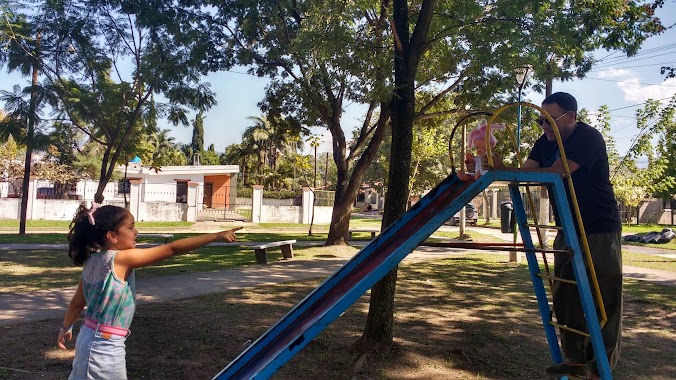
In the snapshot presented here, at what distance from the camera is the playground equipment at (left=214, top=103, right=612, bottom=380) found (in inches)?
107

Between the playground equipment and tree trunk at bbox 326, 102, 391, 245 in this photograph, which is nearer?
the playground equipment

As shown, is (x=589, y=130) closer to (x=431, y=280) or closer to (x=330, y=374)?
(x=330, y=374)

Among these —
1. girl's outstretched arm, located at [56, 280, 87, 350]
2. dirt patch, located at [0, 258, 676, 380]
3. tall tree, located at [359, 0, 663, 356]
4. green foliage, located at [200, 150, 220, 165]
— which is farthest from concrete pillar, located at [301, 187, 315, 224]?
green foliage, located at [200, 150, 220, 165]

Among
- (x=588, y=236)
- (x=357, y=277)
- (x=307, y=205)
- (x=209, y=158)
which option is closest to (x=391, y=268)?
(x=357, y=277)

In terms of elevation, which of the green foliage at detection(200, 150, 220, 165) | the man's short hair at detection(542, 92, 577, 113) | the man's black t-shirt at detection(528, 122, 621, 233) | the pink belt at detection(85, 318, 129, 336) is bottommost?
the pink belt at detection(85, 318, 129, 336)

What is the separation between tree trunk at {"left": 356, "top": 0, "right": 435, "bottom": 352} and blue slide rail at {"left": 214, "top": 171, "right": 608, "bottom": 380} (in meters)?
1.56

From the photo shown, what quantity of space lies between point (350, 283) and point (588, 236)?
1.59m

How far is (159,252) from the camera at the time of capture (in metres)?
2.62

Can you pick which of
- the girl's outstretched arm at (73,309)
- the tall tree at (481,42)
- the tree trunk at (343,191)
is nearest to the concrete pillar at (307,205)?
the tree trunk at (343,191)

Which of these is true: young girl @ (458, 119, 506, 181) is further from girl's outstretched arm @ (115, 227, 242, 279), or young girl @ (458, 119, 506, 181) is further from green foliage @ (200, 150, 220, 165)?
green foliage @ (200, 150, 220, 165)

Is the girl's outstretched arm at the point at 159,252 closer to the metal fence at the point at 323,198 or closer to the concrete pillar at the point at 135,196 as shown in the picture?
the concrete pillar at the point at 135,196

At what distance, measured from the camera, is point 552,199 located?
3426mm

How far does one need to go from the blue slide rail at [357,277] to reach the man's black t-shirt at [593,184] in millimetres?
293

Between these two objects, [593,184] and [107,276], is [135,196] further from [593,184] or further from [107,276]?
[593,184]
